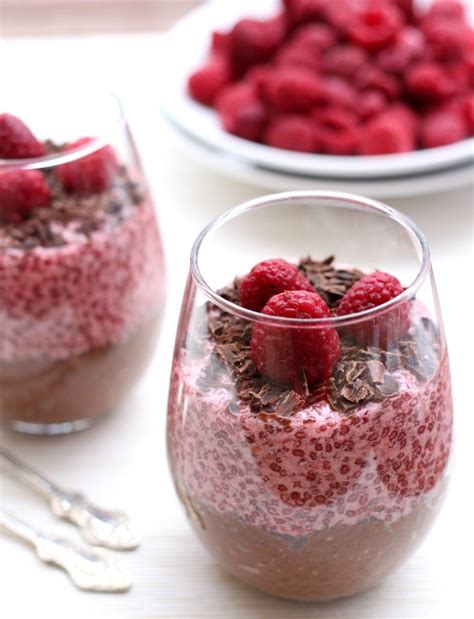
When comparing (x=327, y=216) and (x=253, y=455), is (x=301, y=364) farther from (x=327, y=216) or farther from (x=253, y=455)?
(x=327, y=216)

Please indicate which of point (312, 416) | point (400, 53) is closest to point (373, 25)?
point (400, 53)

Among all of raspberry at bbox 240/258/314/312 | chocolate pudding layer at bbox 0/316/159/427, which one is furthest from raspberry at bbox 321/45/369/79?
raspberry at bbox 240/258/314/312

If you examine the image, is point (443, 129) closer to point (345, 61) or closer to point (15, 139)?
point (345, 61)

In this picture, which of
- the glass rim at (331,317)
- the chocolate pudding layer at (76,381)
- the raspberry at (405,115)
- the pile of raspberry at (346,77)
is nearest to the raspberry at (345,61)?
the pile of raspberry at (346,77)

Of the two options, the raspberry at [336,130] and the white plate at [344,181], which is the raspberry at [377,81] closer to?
the raspberry at [336,130]

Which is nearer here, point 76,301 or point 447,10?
point 76,301

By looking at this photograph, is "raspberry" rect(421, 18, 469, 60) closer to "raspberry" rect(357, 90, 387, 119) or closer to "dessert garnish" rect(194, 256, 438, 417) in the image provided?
"raspberry" rect(357, 90, 387, 119)

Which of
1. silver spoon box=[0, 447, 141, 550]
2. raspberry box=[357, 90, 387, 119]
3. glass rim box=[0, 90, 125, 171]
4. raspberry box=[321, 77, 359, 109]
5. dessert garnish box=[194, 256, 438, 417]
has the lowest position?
silver spoon box=[0, 447, 141, 550]
